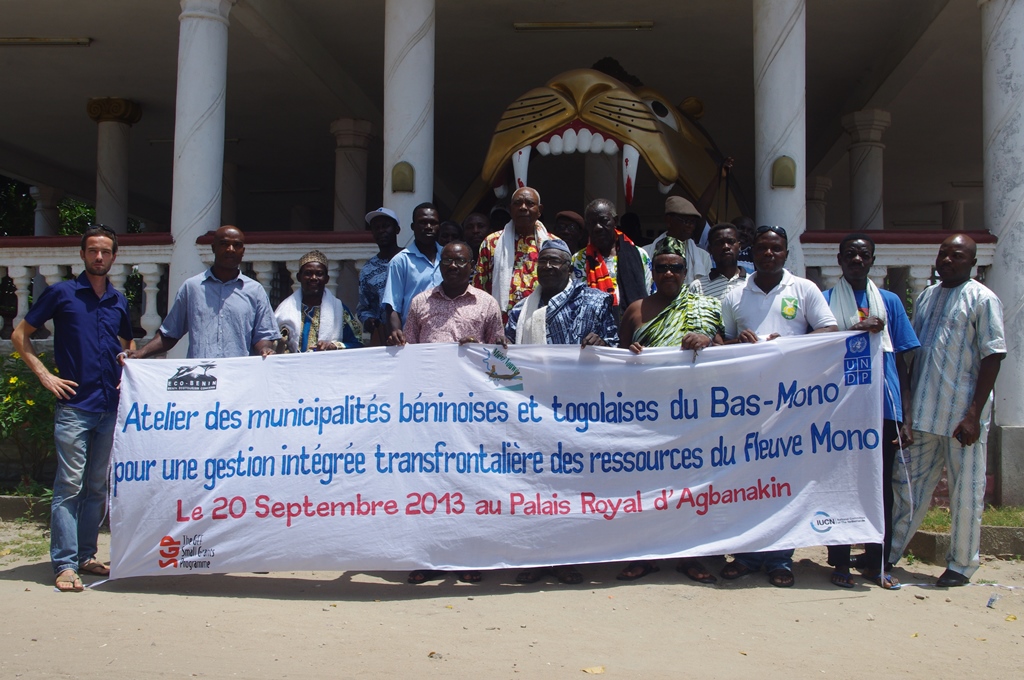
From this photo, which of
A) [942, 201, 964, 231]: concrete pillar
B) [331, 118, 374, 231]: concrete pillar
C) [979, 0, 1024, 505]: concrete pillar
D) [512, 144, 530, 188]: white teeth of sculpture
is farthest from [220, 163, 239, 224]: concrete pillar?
[942, 201, 964, 231]: concrete pillar

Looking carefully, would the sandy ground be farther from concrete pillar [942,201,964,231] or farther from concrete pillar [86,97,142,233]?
concrete pillar [942,201,964,231]

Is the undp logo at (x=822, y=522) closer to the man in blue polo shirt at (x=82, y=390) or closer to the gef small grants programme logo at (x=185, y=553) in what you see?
the gef small grants programme logo at (x=185, y=553)

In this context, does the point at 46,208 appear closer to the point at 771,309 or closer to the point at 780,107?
the point at 780,107

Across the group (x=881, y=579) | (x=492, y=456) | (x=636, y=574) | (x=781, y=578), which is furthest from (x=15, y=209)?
(x=881, y=579)

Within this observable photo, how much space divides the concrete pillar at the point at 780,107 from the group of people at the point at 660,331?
1.79 meters

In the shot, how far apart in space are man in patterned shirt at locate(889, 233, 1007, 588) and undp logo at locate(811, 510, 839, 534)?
1.56ft

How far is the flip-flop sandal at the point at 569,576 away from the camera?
15.0 ft

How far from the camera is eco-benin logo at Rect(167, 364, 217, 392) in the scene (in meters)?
4.66

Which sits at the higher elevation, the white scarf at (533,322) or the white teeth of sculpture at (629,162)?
the white teeth of sculpture at (629,162)

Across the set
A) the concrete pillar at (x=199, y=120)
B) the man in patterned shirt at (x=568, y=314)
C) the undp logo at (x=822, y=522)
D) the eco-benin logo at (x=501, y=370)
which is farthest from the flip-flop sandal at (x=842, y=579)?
the concrete pillar at (x=199, y=120)

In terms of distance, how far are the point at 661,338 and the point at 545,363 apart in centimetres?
60

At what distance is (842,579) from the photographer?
4641 millimetres

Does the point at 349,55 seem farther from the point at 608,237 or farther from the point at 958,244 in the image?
the point at 958,244

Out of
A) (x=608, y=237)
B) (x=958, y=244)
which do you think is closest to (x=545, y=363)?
(x=608, y=237)
